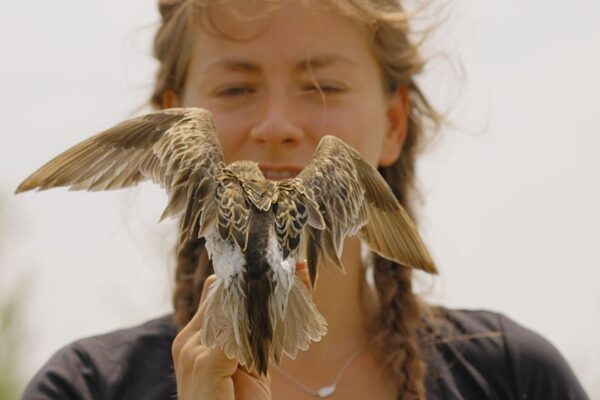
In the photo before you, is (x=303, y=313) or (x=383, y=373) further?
(x=383, y=373)

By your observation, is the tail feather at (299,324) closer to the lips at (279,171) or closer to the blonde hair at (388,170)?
the lips at (279,171)

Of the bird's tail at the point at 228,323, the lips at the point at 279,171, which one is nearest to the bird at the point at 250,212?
the bird's tail at the point at 228,323

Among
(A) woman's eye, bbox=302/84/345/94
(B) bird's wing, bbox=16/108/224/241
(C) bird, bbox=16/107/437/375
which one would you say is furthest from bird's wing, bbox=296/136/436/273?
Answer: (A) woman's eye, bbox=302/84/345/94

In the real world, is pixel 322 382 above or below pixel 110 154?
below

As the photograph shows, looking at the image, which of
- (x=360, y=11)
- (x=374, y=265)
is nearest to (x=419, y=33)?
(x=360, y=11)

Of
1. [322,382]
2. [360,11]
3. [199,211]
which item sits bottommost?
[322,382]

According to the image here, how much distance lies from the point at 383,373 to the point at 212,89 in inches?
51.9

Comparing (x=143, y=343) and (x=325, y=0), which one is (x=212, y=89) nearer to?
(x=325, y=0)

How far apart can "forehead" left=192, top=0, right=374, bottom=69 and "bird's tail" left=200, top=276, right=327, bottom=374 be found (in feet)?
4.72

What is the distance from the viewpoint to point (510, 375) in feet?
17.6

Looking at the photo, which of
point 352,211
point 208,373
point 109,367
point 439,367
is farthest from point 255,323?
point 439,367

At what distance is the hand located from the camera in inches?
160

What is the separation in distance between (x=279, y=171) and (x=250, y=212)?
115cm

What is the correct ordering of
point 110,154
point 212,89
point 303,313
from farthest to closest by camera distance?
point 212,89 → point 110,154 → point 303,313
